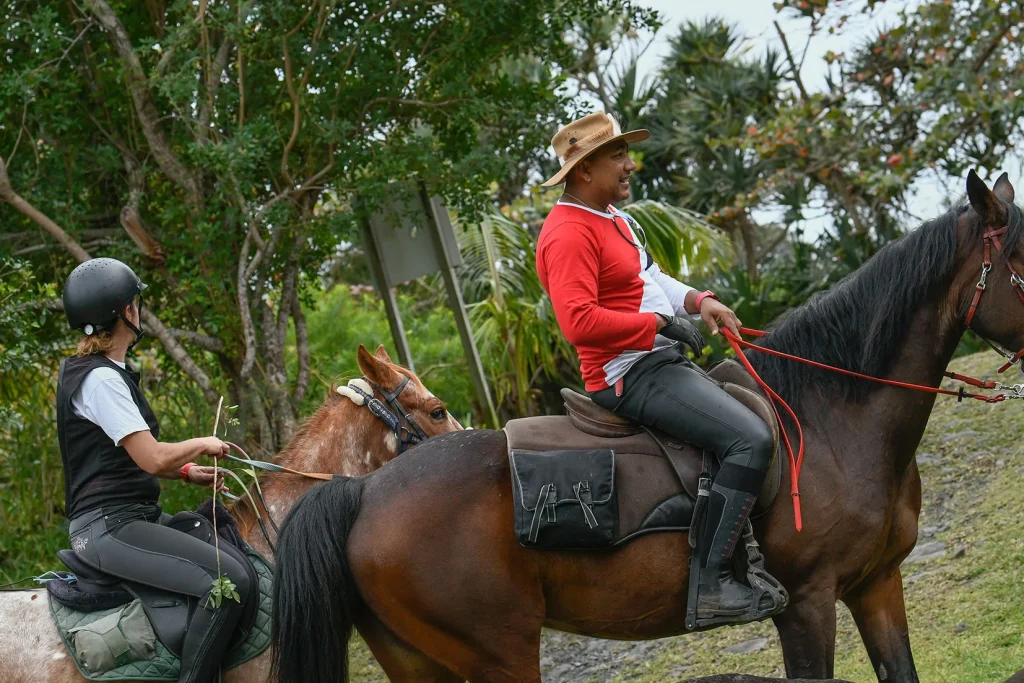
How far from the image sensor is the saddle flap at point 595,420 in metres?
3.97

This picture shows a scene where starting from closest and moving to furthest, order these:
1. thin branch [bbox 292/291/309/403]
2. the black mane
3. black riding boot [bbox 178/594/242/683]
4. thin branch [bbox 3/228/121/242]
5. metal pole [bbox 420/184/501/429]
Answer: black riding boot [bbox 178/594/242/683], the black mane, thin branch [bbox 3/228/121/242], thin branch [bbox 292/291/309/403], metal pole [bbox 420/184/501/429]

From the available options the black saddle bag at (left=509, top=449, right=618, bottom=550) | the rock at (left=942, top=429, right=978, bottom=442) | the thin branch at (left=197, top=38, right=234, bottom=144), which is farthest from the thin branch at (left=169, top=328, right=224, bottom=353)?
the rock at (left=942, top=429, right=978, bottom=442)

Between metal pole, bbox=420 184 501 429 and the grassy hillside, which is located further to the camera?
metal pole, bbox=420 184 501 429

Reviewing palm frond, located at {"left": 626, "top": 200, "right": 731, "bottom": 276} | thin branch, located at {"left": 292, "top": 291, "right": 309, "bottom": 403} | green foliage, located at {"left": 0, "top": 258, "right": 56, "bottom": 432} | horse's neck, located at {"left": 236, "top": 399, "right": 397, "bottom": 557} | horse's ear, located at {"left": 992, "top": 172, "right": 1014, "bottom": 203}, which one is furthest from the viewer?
palm frond, located at {"left": 626, "top": 200, "right": 731, "bottom": 276}

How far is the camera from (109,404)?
12.1 ft

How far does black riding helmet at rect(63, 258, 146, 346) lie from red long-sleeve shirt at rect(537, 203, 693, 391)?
1.57m

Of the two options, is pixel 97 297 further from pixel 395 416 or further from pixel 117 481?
pixel 395 416

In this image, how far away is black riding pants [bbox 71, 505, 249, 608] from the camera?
149 inches

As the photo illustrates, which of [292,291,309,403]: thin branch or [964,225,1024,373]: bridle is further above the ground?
[292,291,309,403]: thin branch

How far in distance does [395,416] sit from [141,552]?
4.80 feet

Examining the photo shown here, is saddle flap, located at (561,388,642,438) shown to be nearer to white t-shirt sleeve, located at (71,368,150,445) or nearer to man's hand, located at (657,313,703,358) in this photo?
man's hand, located at (657,313,703,358)

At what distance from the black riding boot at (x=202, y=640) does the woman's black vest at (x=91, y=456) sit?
51 centimetres

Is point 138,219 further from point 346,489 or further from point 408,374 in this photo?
point 346,489

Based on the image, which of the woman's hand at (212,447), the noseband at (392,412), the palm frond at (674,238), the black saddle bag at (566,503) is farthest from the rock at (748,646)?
the palm frond at (674,238)
